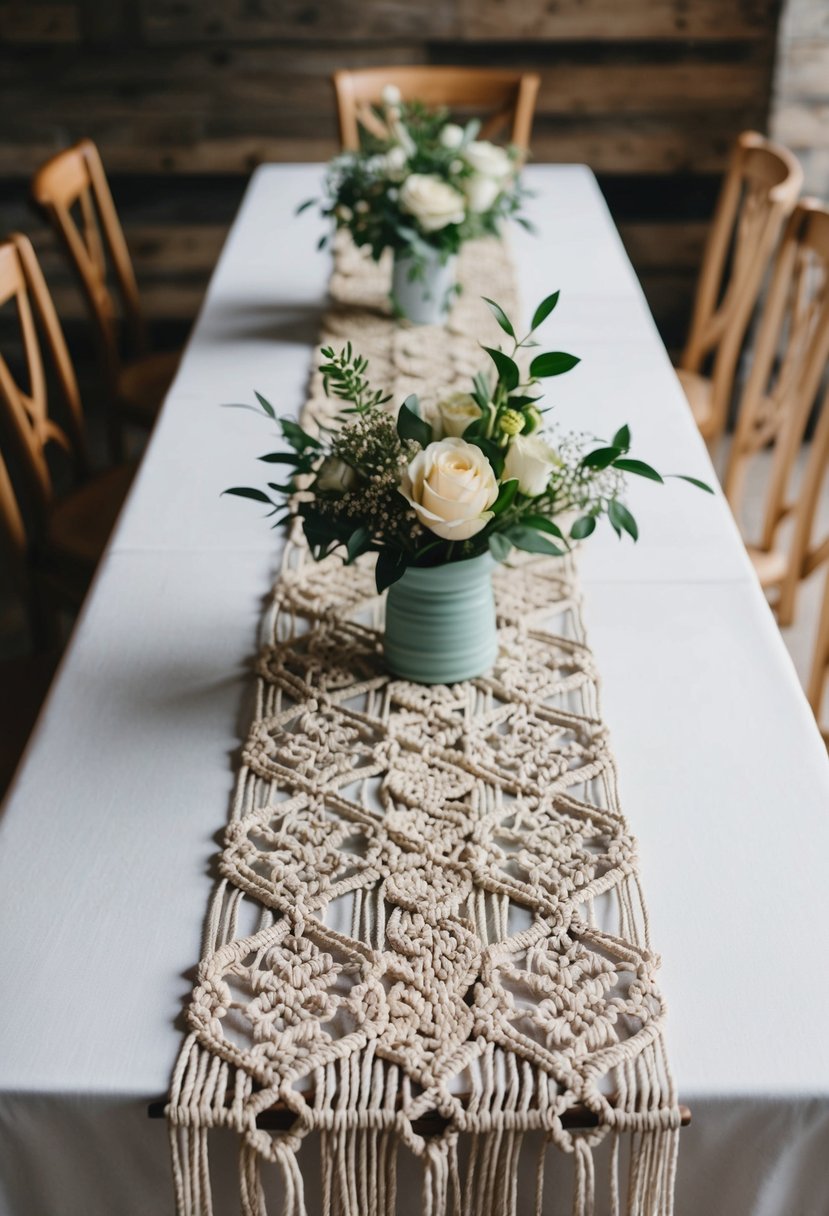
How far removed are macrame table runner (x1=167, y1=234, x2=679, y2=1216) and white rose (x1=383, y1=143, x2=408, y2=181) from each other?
2.91 feet

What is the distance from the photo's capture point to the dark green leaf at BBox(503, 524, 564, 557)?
1.12 meters

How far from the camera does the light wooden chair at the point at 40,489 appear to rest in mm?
1930

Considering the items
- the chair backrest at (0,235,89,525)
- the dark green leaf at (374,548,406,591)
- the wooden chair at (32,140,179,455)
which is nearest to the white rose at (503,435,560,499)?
the dark green leaf at (374,548,406,591)

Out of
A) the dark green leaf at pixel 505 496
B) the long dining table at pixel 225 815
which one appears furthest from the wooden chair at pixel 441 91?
the dark green leaf at pixel 505 496

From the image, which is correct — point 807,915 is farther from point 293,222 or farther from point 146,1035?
point 293,222

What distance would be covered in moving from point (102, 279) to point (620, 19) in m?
1.89

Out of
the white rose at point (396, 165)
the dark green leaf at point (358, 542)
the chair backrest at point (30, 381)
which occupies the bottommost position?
the chair backrest at point (30, 381)

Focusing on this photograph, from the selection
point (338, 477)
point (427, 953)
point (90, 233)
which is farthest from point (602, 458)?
point (90, 233)

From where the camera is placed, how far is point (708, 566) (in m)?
1.44

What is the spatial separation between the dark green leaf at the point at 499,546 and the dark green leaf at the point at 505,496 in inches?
0.9

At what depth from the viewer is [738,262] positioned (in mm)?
2459

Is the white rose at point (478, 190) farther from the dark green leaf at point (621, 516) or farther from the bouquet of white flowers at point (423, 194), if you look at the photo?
the dark green leaf at point (621, 516)

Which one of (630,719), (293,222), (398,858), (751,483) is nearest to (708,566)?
(630,719)

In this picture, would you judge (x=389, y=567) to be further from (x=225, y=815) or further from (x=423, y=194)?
(x=423, y=194)
